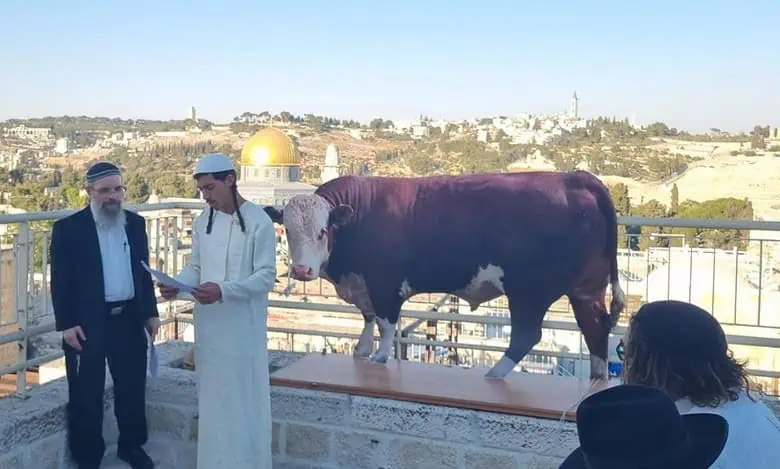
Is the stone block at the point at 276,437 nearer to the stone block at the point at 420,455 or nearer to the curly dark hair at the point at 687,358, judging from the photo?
the stone block at the point at 420,455

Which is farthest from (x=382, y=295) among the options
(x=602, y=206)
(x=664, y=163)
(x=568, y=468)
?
(x=664, y=163)

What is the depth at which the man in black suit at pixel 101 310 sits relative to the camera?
350cm

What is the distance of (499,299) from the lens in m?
5.13

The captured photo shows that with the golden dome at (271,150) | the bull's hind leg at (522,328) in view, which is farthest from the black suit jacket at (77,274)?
the golden dome at (271,150)

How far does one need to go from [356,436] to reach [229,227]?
1221 mm

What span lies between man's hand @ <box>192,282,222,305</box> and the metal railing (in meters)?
1.15

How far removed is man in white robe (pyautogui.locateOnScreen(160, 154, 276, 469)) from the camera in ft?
11.2

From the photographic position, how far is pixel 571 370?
5.15m

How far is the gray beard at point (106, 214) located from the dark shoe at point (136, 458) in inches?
44.6

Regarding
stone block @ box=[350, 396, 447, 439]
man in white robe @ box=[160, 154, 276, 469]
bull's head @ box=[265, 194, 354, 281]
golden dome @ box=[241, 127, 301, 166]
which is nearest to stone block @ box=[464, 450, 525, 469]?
stone block @ box=[350, 396, 447, 439]

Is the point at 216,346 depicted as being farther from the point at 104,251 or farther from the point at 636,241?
the point at 636,241

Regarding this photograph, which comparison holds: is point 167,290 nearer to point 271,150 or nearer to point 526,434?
point 526,434

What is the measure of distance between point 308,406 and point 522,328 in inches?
43.6

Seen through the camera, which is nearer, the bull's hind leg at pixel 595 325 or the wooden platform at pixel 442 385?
the wooden platform at pixel 442 385
